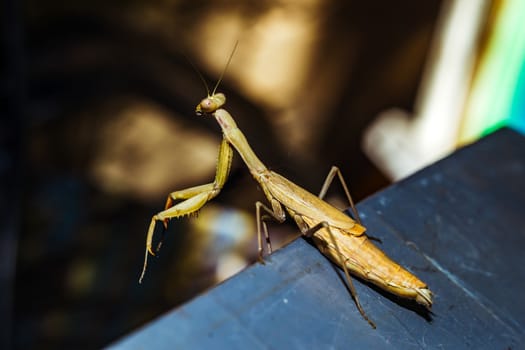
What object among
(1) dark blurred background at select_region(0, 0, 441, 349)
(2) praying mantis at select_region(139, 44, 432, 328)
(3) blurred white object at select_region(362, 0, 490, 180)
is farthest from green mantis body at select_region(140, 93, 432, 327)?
(3) blurred white object at select_region(362, 0, 490, 180)

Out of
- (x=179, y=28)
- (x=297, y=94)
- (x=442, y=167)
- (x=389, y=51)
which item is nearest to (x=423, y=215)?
(x=442, y=167)

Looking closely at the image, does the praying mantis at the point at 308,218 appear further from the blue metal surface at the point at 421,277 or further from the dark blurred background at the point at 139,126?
the dark blurred background at the point at 139,126

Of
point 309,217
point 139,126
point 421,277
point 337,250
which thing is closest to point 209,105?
point 309,217

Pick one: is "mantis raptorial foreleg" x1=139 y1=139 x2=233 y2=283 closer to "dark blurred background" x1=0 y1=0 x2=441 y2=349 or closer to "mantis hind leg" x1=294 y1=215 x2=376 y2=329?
"mantis hind leg" x1=294 y1=215 x2=376 y2=329

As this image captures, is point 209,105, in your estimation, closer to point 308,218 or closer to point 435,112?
point 308,218

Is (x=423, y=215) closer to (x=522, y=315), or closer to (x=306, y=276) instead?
(x=522, y=315)
